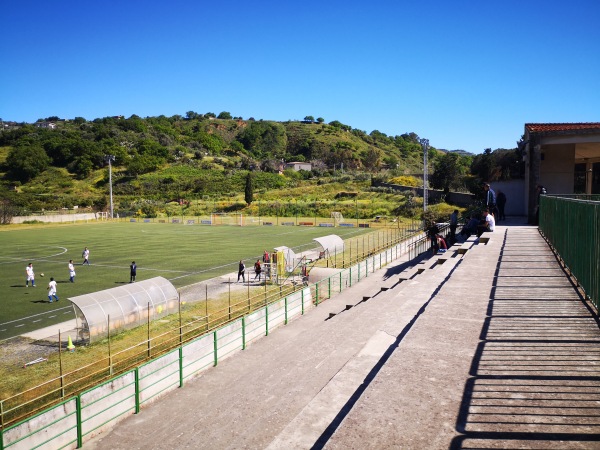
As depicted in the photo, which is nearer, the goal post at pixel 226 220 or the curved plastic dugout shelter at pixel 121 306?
the curved plastic dugout shelter at pixel 121 306

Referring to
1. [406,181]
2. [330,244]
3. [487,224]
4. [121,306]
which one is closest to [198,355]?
[121,306]

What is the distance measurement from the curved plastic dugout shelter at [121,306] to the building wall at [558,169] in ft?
78.7

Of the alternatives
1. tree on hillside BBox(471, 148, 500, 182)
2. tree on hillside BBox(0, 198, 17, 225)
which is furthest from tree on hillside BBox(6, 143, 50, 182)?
tree on hillside BBox(471, 148, 500, 182)

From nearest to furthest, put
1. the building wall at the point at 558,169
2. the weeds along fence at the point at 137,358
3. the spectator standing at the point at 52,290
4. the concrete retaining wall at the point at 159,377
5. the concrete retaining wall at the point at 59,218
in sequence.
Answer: the weeds along fence at the point at 137,358 < the concrete retaining wall at the point at 159,377 < the spectator standing at the point at 52,290 < the building wall at the point at 558,169 < the concrete retaining wall at the point at 59,218

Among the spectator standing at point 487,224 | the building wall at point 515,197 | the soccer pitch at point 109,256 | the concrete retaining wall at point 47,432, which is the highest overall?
the building wall at point 515,197

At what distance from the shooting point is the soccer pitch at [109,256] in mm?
24500

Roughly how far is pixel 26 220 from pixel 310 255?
6232 cm

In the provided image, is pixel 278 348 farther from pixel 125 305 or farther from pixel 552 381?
pixel 552 381

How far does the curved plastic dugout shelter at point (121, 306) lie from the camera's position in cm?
1819

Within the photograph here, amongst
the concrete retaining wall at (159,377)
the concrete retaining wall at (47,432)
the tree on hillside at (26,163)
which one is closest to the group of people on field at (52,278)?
the concrete retaining wall at (159,377)

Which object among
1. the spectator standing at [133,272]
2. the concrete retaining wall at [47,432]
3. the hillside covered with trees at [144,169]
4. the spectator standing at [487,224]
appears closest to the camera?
the concrete retaining wall at [47,432]

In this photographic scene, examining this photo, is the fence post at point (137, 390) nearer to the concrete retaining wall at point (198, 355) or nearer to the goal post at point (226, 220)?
the concrete retaining wall at point (198, 355)

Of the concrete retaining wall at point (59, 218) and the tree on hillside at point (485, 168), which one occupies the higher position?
the tree on hillside at point (485, 168)

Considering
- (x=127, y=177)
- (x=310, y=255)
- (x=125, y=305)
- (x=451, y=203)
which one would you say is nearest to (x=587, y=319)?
(x=125, y=305)
